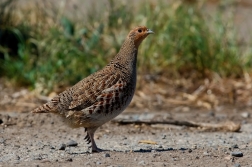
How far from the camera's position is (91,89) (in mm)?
7625

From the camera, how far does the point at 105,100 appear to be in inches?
296

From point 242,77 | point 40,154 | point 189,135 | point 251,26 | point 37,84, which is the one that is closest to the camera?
point 40,154

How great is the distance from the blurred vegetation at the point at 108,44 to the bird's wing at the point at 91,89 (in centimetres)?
353

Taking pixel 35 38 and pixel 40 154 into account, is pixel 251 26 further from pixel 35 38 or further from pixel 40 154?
pixel 40 154

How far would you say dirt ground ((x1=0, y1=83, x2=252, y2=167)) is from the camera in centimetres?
703

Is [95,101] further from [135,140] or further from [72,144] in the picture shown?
[135,140]

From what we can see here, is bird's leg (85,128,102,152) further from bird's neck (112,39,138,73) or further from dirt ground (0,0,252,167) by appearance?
bird's neck (112,39,138,73)

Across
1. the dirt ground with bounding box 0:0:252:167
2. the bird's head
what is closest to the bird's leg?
the dirt ground with bounding box 0:0:252:167

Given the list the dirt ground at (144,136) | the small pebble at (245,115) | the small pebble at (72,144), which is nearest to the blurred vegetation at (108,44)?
the dirt ground at (144,136)

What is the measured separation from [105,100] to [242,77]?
513cm

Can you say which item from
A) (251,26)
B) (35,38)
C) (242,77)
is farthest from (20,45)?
(251,26)

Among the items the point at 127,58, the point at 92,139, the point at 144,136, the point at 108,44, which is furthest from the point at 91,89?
the point at 108,44

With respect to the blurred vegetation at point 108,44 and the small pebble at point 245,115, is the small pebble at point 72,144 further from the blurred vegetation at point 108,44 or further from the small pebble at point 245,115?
the small pebble at point 245,115

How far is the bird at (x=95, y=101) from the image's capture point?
748 cm
